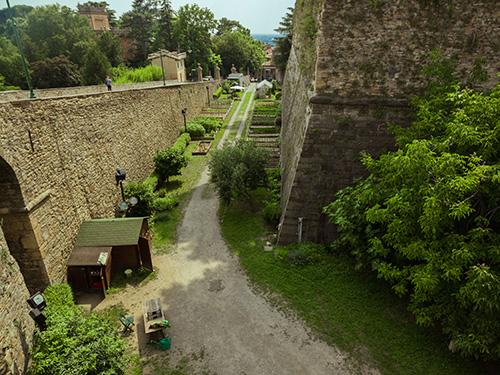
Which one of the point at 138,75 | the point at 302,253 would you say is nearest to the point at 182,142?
the point at 302,253

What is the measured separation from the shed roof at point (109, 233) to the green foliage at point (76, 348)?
2841mm

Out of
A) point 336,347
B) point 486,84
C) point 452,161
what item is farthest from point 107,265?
point 486,84

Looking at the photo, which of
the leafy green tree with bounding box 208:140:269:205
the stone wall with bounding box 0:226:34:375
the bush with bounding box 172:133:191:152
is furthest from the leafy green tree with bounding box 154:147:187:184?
the stone wall with bounding box 0:226:34:375

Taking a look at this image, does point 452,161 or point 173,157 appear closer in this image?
point 452,161

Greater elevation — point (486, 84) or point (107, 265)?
point (486, 84)

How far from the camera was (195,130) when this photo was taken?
25453mm

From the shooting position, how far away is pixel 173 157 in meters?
17.0

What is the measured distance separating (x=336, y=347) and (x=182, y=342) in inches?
169

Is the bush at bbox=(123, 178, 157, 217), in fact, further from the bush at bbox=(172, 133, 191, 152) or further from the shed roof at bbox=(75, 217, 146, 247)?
the bush at bbox=(172, 133, 191, 152)

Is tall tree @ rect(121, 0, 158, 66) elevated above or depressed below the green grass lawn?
above

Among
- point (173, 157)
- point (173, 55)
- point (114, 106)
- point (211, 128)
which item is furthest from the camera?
point (173, 55)

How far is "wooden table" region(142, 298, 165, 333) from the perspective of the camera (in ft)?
25.1

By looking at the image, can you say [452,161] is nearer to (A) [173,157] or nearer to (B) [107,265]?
(B) [107,265]

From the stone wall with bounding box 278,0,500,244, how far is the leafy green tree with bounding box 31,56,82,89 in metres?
34.6
